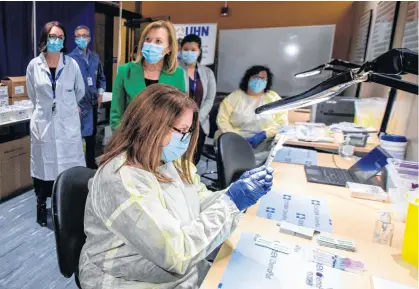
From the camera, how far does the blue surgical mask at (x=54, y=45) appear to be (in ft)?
7.34

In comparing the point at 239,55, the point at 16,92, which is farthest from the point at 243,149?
the point at 239,55

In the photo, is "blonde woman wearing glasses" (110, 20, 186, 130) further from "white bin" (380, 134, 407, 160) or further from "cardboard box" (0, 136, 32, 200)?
"white bin" (380, 134, 407, 160)

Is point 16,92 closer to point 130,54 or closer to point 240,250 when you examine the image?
point 130,54

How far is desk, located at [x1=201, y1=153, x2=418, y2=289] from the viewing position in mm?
913

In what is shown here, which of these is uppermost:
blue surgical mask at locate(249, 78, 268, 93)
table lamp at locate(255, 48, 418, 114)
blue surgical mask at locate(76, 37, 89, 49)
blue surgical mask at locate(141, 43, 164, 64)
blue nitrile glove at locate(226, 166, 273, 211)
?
blue surgical mask at locate(76, 37, 89, 49)

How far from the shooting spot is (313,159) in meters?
2.10

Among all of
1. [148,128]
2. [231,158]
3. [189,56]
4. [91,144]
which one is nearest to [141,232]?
[148,128]

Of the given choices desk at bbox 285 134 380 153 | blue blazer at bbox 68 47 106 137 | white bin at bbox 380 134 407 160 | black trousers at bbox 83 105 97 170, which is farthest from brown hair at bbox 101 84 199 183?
black trousers at bbox 83 105 97 170

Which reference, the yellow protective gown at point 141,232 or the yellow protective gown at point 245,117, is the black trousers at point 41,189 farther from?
the yellow protective gown at point 141,232

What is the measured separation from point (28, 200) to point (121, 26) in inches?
113

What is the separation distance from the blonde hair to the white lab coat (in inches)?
25.9

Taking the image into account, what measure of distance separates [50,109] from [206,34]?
2.82m

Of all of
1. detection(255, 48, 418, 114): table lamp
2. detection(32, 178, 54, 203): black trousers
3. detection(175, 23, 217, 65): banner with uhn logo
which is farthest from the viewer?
detection(175, 23, 217, 65): banner with uhn logo

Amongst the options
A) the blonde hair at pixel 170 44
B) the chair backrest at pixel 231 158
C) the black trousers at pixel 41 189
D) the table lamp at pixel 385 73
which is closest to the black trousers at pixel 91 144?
the black trousers at pixel 41 189
